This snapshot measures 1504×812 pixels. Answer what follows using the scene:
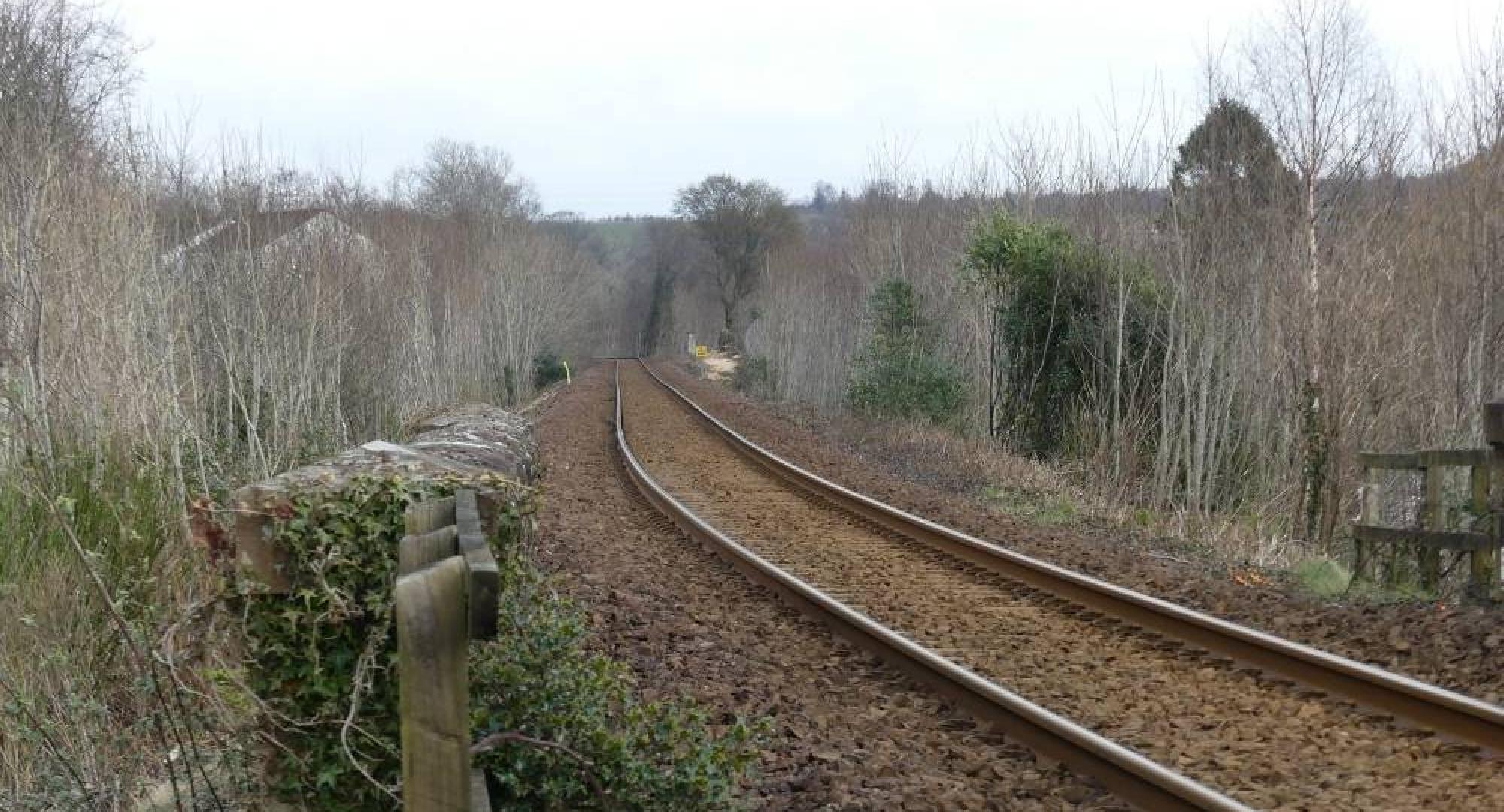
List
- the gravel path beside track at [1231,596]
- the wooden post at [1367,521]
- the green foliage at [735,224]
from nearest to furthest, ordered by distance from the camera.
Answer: the gravel path beside track at [1231,596] < the wooden post at [1367,521] < the green foliage at [735,224]

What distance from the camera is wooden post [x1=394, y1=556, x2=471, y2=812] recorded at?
2229 mm

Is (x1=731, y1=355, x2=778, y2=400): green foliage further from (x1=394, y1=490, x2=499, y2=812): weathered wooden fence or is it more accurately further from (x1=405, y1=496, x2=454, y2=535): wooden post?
(x1=394, y1=490, x2=499, y2=812): weathered wooden fence

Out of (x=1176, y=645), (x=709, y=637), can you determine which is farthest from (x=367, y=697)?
(x=1176, y=645)

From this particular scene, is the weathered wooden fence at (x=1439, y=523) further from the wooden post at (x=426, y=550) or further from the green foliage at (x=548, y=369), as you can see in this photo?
the green foliage at (x=548, y=369)

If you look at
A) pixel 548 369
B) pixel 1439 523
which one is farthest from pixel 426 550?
pixel 548 369

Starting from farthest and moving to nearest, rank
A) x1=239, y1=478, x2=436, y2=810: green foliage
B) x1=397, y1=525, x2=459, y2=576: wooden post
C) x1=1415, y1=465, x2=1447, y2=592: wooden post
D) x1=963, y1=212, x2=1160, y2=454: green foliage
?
x1=963, y1=212, x2=1160, y2=454: green foliage < x1=1415, y1=465, x2=1447, y2=592: wooden post < x1=239, y1=478, x2=436, y2=810: green foliage < x1=397, y1=525, x2=459, y2=576: wooden post

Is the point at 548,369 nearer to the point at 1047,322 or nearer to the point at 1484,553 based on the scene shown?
the point at 1047,322

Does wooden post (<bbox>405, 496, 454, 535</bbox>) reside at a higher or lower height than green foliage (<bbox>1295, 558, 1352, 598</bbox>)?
higher

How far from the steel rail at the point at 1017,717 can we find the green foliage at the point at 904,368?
1486cm

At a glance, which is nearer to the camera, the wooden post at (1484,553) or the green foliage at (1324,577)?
the wooden post at (1484,553)

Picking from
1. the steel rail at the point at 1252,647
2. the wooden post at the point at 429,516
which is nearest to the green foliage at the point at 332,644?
the wooden post at the point at 429,516

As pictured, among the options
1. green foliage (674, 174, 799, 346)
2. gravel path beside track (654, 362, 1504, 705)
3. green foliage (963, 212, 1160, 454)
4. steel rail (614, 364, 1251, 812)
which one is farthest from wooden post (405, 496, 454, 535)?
green foliage (674, 174, 799, 346)

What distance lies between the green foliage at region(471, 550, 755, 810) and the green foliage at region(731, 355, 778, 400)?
34740 mm

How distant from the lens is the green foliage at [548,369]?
5253 cm
